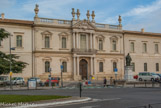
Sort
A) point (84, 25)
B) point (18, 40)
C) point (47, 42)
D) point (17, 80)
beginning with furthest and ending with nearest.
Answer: point (84, 25) < point (47, 42) < point (18, 40) < point (17, 80)

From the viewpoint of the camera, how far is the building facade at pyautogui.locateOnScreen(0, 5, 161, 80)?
147 feet

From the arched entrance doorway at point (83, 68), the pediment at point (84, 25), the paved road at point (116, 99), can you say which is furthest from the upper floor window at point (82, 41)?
the paved road at point (116, 99)

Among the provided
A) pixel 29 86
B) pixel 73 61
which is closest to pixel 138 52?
pixel 73 61

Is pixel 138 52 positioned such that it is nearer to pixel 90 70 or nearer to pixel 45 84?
pixel 90 70

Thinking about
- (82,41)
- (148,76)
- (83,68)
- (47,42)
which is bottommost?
(148,76)

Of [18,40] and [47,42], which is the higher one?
[18,40]

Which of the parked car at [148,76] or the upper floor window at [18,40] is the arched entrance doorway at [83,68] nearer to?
the parked car at [148,76]

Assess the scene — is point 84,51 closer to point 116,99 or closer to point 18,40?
point 18,40

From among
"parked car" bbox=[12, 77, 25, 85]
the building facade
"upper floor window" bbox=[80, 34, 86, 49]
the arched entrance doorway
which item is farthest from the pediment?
"parked car" bbox=[12, 77, 25, 85]

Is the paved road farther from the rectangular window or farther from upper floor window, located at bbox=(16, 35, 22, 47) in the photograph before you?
the rectangular window

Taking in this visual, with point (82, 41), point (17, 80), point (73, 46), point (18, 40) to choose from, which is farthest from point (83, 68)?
point (17, 80)

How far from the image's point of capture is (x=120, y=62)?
53844 mm

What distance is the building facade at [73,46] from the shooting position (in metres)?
44.7

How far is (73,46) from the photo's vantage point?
157ft
